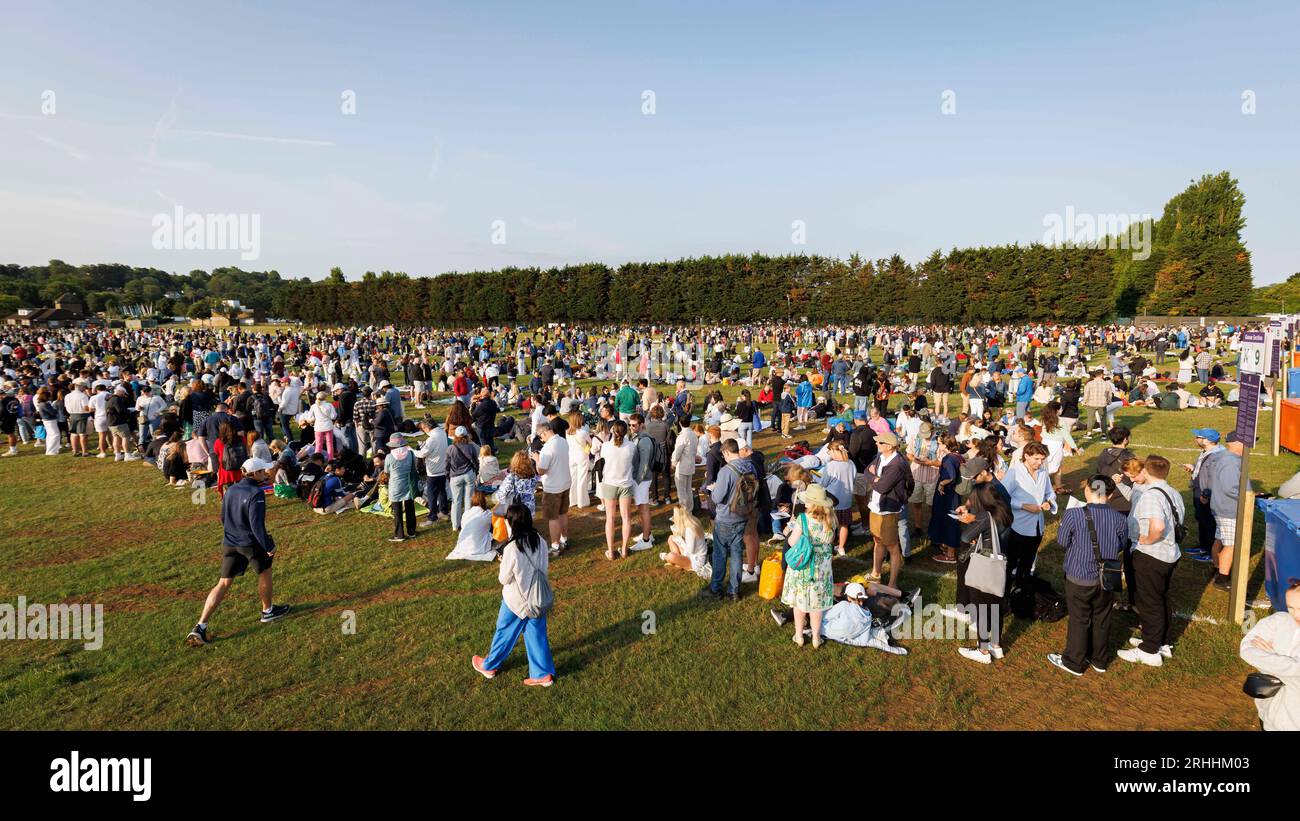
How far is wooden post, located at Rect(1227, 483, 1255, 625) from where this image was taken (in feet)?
19.9

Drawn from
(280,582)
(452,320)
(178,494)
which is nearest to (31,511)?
(178,494)

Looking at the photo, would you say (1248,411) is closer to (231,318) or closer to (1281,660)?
(1281,660)

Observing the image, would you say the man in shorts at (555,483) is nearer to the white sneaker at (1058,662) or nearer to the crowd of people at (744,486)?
the crowd of people at (744,486)

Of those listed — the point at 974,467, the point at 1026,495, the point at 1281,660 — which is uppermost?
the point at 974,467

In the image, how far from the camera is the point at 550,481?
8148mm

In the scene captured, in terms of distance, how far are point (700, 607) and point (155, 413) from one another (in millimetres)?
14335

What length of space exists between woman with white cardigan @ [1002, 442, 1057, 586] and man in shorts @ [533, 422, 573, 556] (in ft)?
17.0

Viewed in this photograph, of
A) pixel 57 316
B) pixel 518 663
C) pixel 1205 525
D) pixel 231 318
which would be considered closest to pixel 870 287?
pixel 1205 525

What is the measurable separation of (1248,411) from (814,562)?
584 centimetres

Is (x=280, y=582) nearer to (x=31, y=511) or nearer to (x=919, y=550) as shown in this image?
(x=31, y=511)

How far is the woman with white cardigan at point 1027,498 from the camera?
6223mm

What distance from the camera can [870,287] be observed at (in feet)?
197

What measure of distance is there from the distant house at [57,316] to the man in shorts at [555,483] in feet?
375
